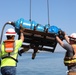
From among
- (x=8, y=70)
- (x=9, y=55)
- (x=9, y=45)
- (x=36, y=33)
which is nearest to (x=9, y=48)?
(x=9, y=45)

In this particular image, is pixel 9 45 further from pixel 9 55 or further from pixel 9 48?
pixel 9 55

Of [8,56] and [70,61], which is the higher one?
[8,56]

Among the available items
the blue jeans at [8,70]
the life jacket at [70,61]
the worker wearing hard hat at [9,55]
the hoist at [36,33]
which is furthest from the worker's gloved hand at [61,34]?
the blue jeans at [8,70]

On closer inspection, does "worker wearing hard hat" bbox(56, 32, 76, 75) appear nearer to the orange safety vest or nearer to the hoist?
the hoist

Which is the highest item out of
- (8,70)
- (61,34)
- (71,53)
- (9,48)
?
(61,34)

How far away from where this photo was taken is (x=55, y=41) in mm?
11914

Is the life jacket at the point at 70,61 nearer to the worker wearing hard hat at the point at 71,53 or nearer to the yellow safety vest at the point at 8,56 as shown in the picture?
the worker wearing hard hat at the point at 71,53

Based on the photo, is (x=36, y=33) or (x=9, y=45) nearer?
(x=9, y=45)

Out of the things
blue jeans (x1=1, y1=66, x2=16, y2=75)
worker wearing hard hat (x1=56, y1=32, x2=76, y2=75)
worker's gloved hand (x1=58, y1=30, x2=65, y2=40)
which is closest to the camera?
blue jeans (x1=1, y1=66, x2=16, y2=75)

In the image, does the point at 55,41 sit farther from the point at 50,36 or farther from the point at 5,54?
the point at 5,54

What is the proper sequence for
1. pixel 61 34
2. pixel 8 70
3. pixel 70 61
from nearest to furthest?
pixel 8 70
pixel 70 61
pixel 61 34

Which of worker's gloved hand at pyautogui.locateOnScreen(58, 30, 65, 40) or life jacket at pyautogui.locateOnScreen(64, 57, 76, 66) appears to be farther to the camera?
worker's gloved hand at pyautogui.locateOnScreen(58, 30, 65, 40)

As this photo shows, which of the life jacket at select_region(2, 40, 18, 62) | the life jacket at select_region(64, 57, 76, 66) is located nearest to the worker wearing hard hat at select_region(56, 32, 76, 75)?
the life jacket at select_region(64, 57, 76, 66)

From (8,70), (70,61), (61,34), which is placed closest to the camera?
(8,70)
